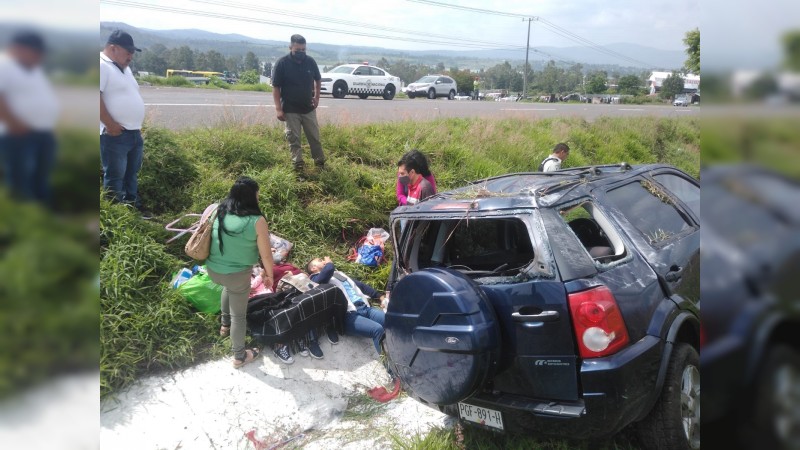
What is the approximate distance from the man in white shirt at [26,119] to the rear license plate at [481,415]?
2.64 m

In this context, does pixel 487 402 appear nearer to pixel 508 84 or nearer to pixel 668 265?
pixel 668 265

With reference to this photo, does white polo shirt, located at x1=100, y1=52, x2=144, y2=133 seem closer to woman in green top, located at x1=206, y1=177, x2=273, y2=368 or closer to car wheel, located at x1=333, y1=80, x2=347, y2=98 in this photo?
woman in green top, located at x1=206, y1=177, x2=273, y2=368

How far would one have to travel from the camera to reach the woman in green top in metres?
4.20

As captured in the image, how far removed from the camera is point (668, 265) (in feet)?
10.7

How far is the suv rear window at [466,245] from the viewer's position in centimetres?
407

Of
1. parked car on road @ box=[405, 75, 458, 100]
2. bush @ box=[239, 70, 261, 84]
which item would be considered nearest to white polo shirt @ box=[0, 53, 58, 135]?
bush @ box=[239, 70, 261, 84]

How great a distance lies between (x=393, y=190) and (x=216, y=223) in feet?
11.6

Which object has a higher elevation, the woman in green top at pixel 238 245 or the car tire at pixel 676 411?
the woman in green top at pixel 238 245

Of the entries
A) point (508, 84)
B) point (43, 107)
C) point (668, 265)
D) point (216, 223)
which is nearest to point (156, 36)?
point (216, 223)

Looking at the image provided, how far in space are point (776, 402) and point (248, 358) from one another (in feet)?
13.7

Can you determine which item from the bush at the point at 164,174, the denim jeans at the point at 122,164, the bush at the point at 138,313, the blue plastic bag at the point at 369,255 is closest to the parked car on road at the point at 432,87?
the bush at the point at 164,174

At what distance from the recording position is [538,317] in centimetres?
287

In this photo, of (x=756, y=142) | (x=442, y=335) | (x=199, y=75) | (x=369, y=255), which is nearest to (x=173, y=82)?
(x=199, y=75)

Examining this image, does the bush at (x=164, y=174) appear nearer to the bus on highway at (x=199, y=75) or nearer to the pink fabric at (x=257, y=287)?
the pink fabric at (x=257, y=287)
